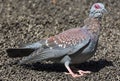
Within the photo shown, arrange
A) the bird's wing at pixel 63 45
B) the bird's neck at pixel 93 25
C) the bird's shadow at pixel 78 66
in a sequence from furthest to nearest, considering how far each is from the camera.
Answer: the bird's shadow at pixel 78 66 < the bird's neck at pixel 93 25 < the bird's wing at pixel 63 45

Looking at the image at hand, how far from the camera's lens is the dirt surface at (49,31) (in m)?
8.11

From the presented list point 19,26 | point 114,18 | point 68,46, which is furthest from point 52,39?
point 114,18

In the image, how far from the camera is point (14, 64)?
27.6 ft

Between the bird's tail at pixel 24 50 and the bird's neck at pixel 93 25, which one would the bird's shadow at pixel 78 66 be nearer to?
the bird's tail at pixel 24 50

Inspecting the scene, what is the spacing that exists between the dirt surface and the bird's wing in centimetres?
35

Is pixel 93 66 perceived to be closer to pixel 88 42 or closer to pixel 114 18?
pixel 88 42

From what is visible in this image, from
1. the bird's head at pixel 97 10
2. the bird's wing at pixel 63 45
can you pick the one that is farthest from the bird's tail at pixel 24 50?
the bird's head at pixel 97 10

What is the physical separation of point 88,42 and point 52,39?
62 cm

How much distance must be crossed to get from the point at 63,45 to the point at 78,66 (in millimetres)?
815

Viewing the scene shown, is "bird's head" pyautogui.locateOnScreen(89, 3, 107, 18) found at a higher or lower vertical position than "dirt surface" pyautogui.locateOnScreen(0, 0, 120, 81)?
higher

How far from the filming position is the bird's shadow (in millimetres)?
8312

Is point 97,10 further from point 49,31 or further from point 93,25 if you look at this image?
point 49,31

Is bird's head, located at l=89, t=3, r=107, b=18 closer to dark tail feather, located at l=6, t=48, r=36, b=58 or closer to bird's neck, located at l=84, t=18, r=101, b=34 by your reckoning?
bird's neck, located at l=84, t=18, r=101, b=34

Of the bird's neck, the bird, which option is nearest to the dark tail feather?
the bird
